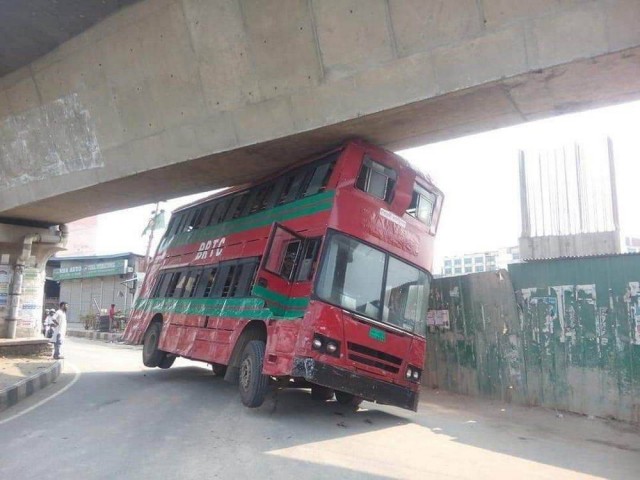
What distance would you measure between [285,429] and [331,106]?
172 inches

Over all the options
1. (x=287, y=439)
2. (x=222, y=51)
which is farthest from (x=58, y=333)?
(x=287, y=439)

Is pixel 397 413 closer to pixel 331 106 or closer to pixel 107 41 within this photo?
pixel 331 106

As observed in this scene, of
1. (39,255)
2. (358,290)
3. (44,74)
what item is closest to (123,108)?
(44,74)

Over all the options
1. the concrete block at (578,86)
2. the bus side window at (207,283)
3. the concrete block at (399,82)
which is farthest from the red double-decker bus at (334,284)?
the concrete block at (578,86)

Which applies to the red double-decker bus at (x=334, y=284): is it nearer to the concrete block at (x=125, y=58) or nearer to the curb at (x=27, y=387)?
the concrete block at (x=125, y=58)

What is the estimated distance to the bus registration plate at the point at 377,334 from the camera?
7138 millimetres

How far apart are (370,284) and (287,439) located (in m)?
2.47

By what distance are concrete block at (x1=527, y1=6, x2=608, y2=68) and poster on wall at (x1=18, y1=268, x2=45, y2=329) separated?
15138mm

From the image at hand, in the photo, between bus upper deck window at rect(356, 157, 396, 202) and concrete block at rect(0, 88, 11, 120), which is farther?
concrete block at rect(0, 88, 11, 120)

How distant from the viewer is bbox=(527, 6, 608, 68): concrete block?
194 inches

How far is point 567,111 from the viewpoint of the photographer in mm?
6234

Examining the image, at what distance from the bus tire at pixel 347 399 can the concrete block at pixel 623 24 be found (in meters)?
6.33

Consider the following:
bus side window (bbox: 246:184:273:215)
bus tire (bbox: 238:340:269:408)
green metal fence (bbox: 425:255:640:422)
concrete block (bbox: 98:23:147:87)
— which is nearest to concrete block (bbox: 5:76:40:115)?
concrete block (bbox: 98:23:147:87)

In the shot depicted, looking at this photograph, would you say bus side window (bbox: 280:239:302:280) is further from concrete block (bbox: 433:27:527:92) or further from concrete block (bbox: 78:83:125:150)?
concrete block (bbox: 78:83:125:150)
